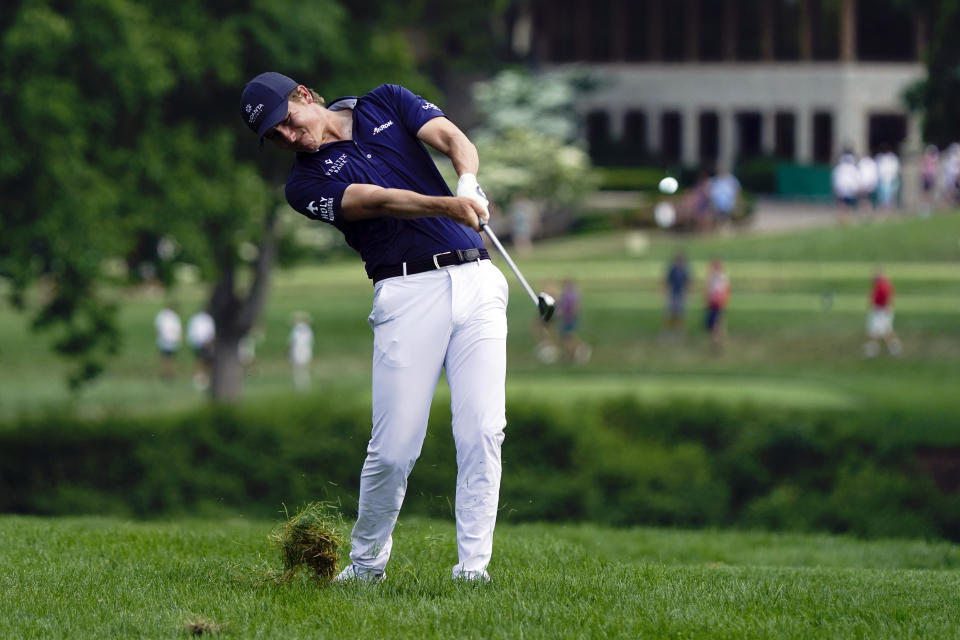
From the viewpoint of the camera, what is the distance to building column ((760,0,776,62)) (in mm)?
62531

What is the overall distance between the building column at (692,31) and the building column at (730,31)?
42.5 inches

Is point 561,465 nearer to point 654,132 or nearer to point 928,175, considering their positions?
point 928,175

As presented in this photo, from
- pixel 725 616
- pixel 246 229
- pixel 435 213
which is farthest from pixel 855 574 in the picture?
pixel 246 229

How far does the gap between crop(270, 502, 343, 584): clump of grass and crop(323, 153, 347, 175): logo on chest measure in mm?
1423

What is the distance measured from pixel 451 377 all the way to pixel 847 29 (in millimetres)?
55778

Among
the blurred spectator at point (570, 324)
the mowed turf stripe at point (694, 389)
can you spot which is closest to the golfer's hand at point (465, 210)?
the mowed turf stripe at point (694, 389)

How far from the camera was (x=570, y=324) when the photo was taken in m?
33.6

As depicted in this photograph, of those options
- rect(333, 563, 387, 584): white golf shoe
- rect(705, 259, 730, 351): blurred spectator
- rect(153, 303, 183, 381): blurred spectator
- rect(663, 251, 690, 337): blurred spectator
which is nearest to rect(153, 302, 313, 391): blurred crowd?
rect(153, 303, 183, 381): blurred spectator

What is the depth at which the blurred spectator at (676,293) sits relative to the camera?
111 feet

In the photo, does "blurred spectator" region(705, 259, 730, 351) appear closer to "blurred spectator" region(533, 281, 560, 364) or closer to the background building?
"blurred spectator" region(533, 281, 560, 364)

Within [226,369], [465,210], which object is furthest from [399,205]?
[226,369]

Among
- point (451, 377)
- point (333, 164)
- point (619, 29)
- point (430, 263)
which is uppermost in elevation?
point (619, 29)

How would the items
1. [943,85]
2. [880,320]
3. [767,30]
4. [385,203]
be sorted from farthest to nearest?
[767,30]
[880,320]
[943,85]
[385,203]

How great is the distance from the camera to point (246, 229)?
83.0ft
